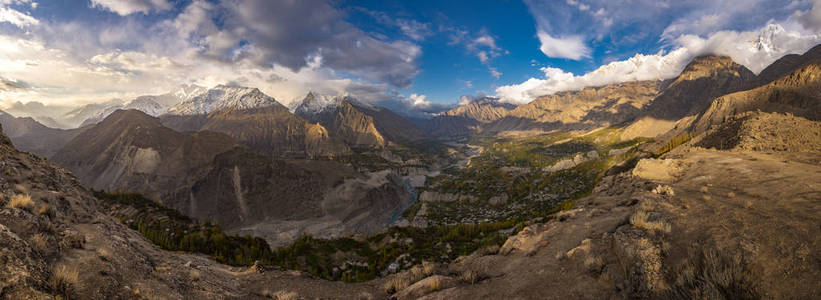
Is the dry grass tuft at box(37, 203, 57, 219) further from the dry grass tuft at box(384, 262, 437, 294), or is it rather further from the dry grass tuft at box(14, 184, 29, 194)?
the dry grass tuft at box(384, 262, 437, 294)

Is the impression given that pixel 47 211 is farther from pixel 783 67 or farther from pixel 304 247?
pixel 783 67

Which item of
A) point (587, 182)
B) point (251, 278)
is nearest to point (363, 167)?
point (587, 182)

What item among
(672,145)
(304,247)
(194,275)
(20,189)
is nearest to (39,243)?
(194,275)

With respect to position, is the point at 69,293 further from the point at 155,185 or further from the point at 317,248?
the point at 155,185

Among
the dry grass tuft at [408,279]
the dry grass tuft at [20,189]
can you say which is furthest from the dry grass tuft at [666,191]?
the dry grass tuft at [20,189]

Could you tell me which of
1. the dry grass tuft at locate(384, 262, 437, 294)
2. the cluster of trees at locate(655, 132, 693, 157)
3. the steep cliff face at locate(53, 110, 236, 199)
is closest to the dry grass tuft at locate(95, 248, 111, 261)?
the dry grass tuft at locate(384, 262, 437, 294)

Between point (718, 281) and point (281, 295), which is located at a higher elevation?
point (718, 281)

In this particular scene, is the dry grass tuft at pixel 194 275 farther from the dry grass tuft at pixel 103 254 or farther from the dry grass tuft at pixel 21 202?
the dry grass tuft at pixel 21 202
